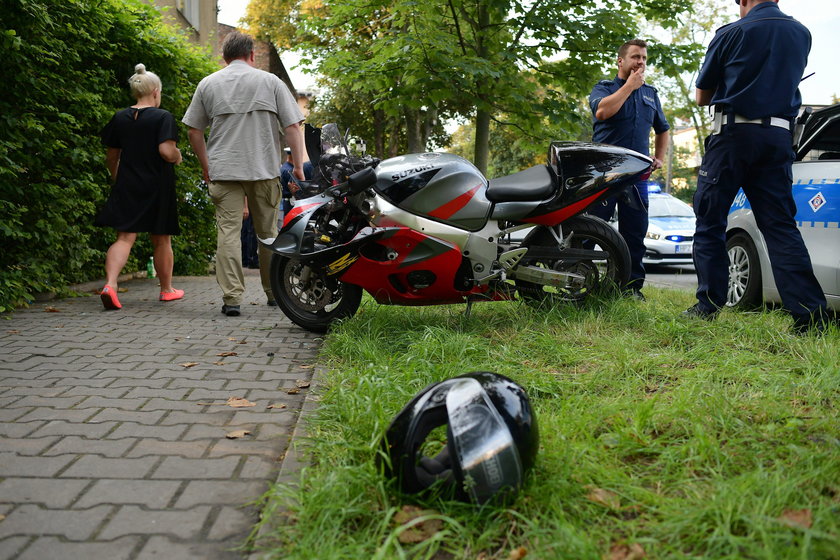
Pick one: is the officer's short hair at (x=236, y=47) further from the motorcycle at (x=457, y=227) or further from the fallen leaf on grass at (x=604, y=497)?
the fallen leaf on grass at (x=604, y=497)

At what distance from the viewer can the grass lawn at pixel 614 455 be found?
1829 mm

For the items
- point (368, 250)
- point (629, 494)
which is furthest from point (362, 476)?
point (368, 250)

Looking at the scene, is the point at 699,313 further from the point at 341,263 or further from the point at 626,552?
the point at 626,552

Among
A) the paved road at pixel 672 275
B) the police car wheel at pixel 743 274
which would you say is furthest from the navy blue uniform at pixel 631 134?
the paved road at pixel 672 275

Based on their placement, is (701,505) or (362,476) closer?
(701,505)

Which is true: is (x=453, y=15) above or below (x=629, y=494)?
above

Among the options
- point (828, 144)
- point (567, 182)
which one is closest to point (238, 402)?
point (567, 182)

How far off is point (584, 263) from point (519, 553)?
133 inches

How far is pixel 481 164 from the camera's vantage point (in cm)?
1117

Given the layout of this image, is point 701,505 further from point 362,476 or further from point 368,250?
point 368,250

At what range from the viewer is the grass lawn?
6.00 feet

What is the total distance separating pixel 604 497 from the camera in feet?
6.79

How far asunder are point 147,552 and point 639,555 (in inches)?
55.3

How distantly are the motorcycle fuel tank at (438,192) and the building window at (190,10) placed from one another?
17.0 metres
